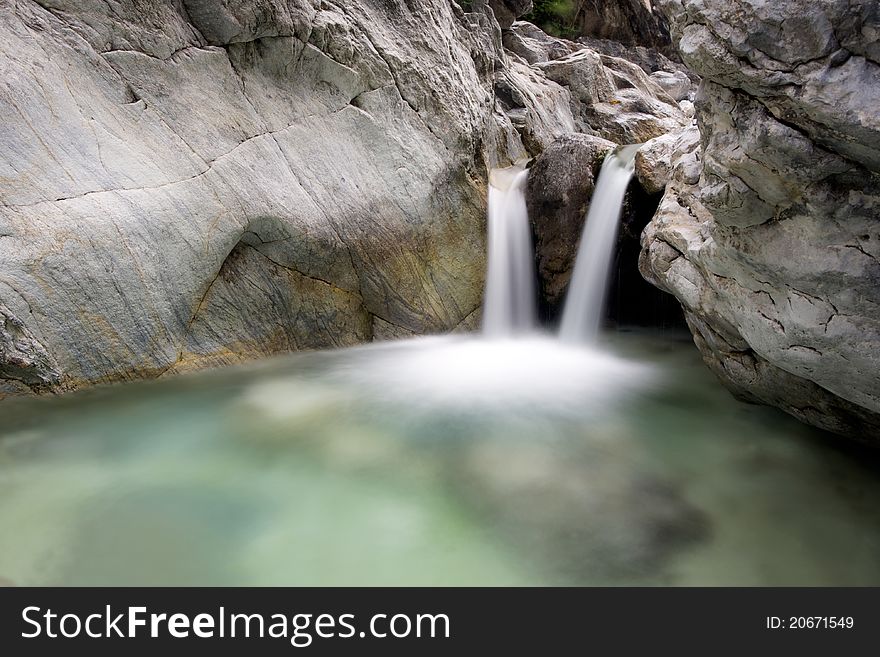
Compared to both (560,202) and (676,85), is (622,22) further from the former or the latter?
(560,202)

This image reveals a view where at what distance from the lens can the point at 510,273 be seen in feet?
26.9

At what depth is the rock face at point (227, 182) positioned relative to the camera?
4570 mm

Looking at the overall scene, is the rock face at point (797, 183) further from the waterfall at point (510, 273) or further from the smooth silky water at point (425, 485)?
the waterfall at point (510, 273)

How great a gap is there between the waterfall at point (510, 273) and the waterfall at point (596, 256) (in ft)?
2.64

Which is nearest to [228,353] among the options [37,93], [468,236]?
[37,93]

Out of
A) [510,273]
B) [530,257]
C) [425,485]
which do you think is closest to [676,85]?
Result: [530,257]

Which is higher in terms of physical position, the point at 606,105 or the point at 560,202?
the point at 606,105

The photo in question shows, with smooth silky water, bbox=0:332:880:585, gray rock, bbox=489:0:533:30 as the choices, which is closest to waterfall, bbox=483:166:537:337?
smooth silky water, bbox=0:332:880:585

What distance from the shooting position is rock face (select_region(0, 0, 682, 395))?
4.57m

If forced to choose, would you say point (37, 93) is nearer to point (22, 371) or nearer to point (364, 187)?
point (22, 371)

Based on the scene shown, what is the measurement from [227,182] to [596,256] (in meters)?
4.77

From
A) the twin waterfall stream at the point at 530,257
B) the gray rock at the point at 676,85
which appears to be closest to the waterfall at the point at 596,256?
the twin waterfall stream at the point at 530,257
